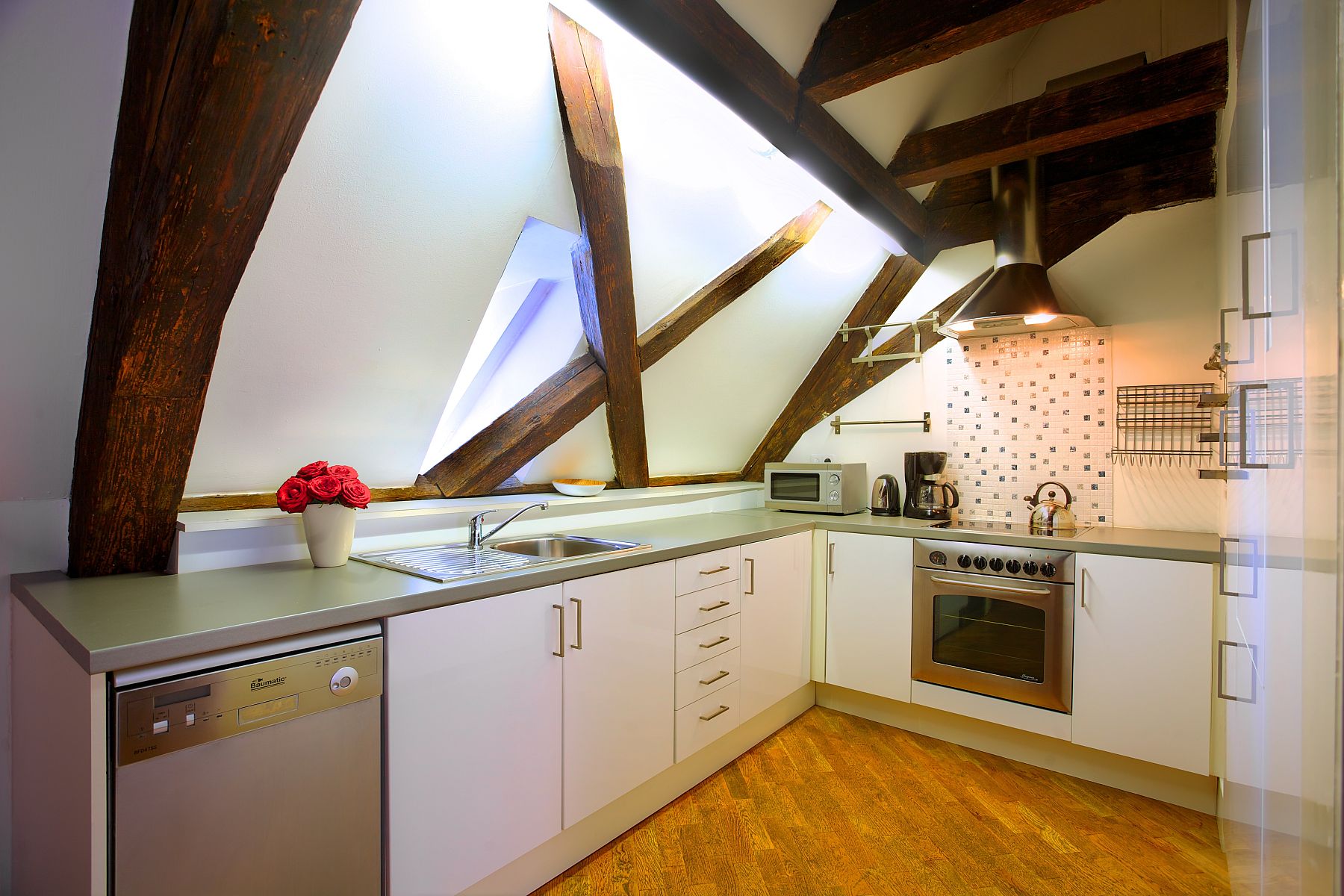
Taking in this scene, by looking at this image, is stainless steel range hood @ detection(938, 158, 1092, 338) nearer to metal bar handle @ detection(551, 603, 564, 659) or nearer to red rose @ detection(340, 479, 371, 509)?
metal bar handle @ detection(551, 603, 564, 659)

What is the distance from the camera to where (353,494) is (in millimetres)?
1851

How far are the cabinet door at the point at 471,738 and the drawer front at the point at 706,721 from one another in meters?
0.58

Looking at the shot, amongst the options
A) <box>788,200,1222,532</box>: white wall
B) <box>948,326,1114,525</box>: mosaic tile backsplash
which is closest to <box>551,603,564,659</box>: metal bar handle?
<box>948,326,1114,525</box>: mosaic tile backsplash

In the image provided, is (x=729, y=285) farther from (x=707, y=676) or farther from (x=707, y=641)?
(x=707, y=676)

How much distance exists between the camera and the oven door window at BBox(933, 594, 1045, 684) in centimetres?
262

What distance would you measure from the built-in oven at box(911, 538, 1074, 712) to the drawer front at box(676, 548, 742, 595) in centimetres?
86

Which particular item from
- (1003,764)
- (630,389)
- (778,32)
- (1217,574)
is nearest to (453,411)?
(630,389)

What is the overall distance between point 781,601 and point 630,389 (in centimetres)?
115

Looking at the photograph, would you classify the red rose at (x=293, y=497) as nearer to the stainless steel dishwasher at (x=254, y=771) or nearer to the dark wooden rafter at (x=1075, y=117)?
the stainless steel dishwasher at (x=254, y=771)

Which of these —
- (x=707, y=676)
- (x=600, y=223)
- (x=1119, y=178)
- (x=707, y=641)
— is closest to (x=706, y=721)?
(x=707, y=676)

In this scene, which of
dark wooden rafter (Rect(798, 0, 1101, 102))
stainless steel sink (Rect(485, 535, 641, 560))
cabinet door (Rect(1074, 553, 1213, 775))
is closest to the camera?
dark wooden rafter (Rect(798, 0, 1101, 102))

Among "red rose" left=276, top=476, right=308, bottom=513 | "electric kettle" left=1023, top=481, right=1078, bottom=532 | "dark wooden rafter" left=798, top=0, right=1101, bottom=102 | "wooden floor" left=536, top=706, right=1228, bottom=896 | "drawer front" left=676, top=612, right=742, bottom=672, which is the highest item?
"dark wooden rafter" left=798, top=0, right=1101, bottom=102

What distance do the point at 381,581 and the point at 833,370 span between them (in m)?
2.81

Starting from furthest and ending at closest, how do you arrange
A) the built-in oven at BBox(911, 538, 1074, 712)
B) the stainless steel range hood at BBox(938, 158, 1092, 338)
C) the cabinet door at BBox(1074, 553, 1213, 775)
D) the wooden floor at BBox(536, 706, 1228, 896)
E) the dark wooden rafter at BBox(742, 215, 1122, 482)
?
the dark wooden rafter at BBox(742, 215, 1122, 482) → the stainless steel range hood at BBox(938, 158, 1092, 338) → the built-in oven at BBox(911, 538, 1074, 712) → the cabinet door at BBox(1074, 553, 1213, 775) → the wooden floor at BBox(536, 706, 1228, 896)
